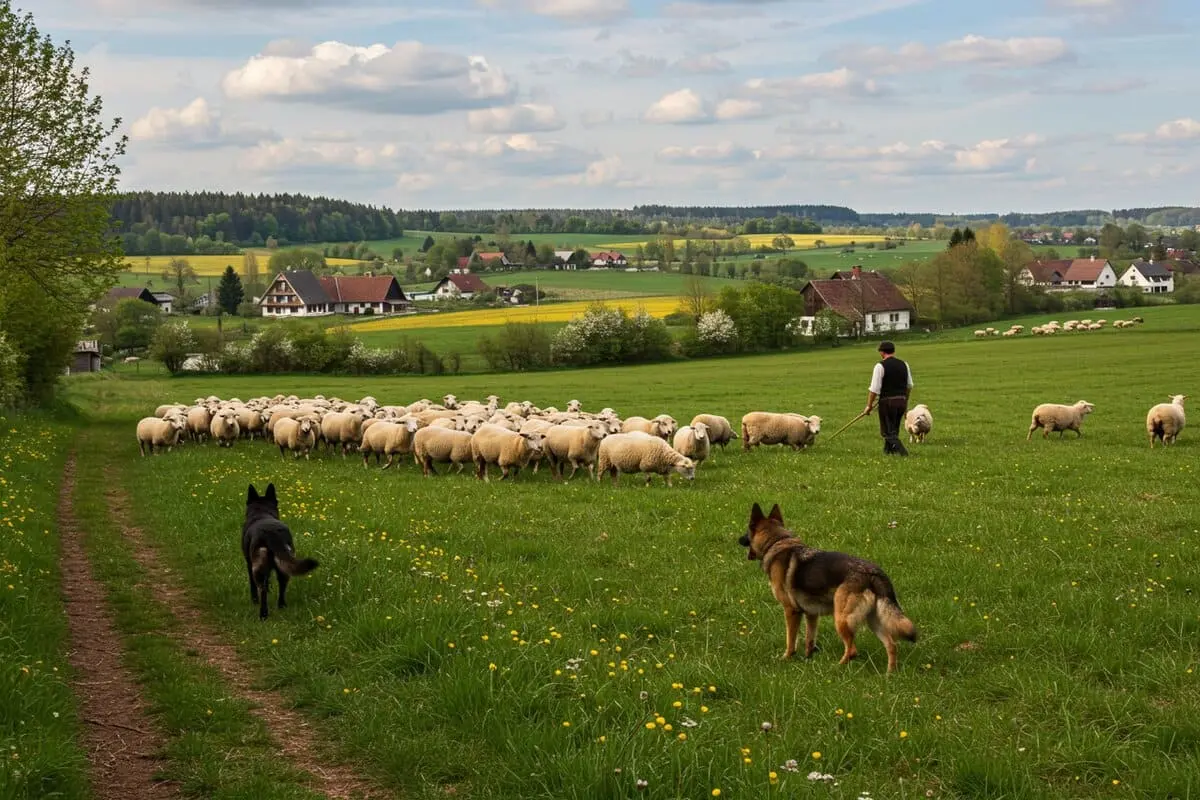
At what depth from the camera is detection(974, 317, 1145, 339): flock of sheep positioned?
80.3 m

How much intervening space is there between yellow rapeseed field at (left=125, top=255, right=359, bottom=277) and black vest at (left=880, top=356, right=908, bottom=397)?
468 ft

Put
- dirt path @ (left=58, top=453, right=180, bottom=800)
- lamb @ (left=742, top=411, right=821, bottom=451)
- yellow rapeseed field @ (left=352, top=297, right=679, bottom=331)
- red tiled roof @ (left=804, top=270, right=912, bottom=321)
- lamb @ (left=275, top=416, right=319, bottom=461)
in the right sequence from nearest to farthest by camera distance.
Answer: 1. dirt path @ (left=58, top=453, right=180, bottom=800)
2. lamb @ (left=742, top=411, right=821, bottom=451)
3. lamb @ (left=275, top=416, right=319, bottom=461)
4. red tiled roof @ (left=804, top=270, right=912, bottom=321)
5. yellow rapeseed field @ (left=352, top=297, right=679, bottom=331)

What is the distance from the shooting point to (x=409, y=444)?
24.9 metres

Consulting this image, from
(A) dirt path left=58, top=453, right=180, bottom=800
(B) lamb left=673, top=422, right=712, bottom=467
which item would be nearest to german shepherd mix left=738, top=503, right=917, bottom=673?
(A) dirt path left=58, top=453, right=180, bottom=800

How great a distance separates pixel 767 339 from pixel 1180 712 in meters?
80.7

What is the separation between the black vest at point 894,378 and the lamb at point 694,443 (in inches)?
154

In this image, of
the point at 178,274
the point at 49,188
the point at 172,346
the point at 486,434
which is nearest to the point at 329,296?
the point at 178,274

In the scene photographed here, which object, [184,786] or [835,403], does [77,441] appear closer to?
[835,403]

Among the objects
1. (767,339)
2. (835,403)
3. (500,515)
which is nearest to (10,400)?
(500,515)

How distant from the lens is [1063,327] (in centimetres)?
8262

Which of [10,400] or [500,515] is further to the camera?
[10,400]

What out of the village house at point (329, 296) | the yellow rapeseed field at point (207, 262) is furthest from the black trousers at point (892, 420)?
the yellow rapeseed field at point (207, 262)

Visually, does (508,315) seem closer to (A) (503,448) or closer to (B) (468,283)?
(B) (468,283)

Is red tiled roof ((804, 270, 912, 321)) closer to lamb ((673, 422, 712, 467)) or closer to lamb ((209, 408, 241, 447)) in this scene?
lamb ((209, 408, 241, 447))
